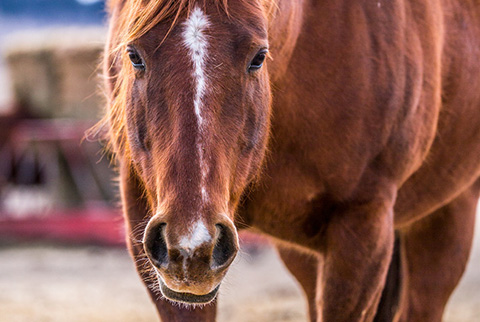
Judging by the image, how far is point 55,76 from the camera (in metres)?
9.30

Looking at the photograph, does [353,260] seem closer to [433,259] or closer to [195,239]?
[195,239]

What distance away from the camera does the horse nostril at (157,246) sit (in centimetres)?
173

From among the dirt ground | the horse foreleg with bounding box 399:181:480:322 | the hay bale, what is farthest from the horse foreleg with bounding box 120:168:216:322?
the hay bale

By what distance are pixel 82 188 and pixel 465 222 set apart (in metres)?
5.95

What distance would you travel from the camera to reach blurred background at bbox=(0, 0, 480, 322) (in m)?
5.41

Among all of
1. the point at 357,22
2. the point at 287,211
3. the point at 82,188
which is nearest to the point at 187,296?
the point at 287,211

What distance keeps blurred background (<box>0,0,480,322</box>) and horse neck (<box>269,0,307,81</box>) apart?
4.22 feet

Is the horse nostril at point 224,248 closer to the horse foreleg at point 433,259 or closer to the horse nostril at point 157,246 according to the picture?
the horse nostril at point 157,246

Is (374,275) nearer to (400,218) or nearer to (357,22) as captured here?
(400,218)

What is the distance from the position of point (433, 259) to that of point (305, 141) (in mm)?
1533

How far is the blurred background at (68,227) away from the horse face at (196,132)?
151cm

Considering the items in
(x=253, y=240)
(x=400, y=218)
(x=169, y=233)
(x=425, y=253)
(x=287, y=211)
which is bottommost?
(x=253, y=240)

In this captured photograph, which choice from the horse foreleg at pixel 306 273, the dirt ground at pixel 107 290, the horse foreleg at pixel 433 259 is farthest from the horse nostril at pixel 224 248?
the dirt ground at pixel 107 290

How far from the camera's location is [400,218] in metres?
3.01
